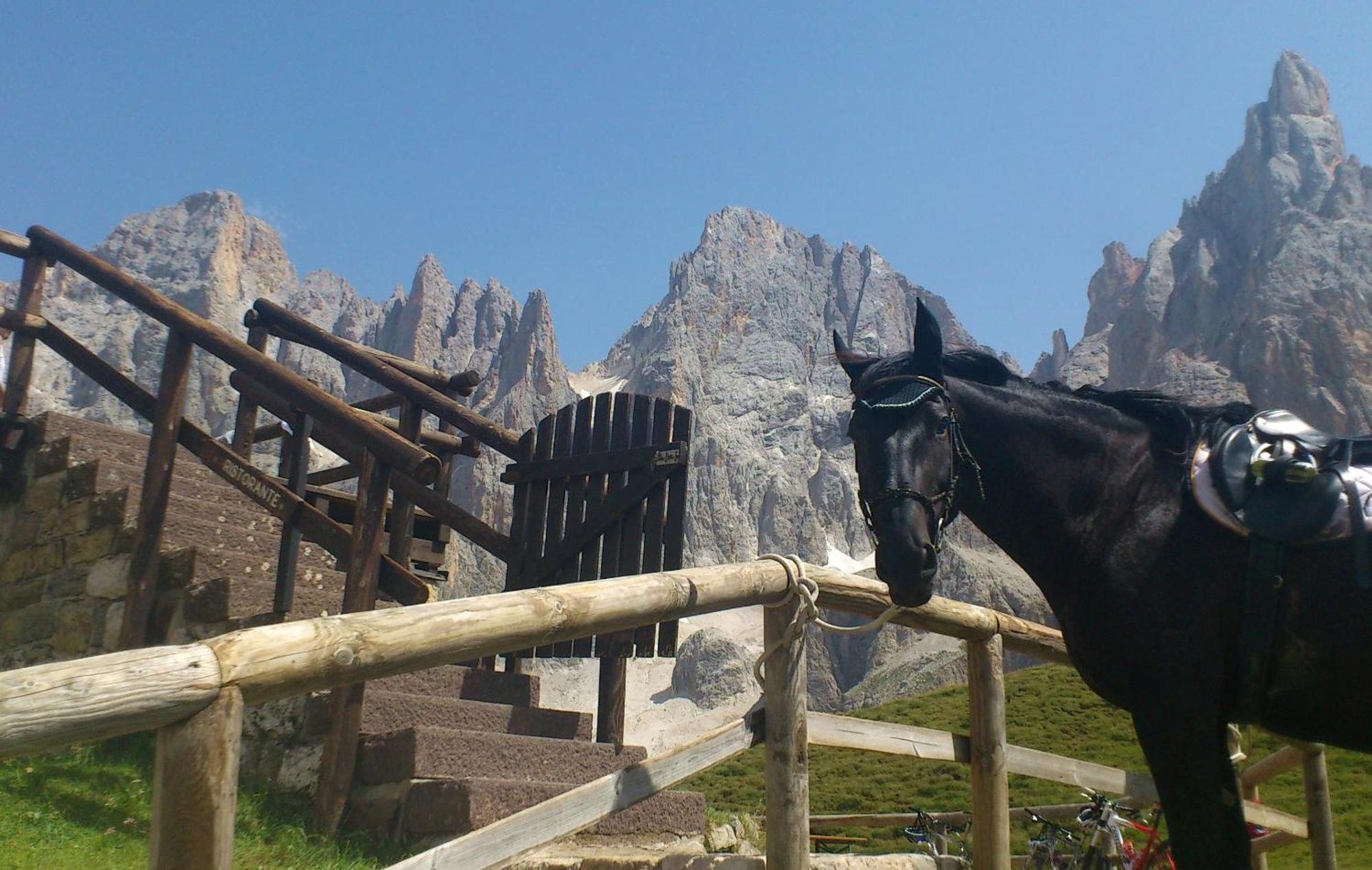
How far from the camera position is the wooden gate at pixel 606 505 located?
6242 mm

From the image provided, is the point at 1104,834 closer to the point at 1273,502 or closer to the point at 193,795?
the point at 1273,502

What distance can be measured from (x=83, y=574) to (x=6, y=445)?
1.54 metres


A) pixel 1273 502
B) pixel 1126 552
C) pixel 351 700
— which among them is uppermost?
pixel 1273 502

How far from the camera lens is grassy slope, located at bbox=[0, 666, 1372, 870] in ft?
14.5

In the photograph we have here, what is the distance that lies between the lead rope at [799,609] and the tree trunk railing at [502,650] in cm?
4

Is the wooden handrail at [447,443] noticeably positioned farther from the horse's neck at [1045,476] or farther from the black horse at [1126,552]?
the horse's neck at [1045,476]

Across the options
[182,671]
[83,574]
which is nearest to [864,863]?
[182,671]

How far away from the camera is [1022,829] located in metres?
17.3

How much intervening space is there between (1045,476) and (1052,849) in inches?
206

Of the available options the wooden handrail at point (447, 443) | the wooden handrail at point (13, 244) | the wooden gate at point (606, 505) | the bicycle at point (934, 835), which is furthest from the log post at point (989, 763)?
the wooden handrail at point (13, 244)

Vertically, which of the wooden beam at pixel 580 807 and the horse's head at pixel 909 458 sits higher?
the horse's head at pixel 909 458

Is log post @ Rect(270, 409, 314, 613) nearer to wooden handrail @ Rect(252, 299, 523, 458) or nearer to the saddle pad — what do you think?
wooden handrail @ Rect(252, 299, 523, 458)

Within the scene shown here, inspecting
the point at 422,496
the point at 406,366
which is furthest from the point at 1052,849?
the point at 406,366

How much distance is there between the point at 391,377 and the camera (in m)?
7.87
